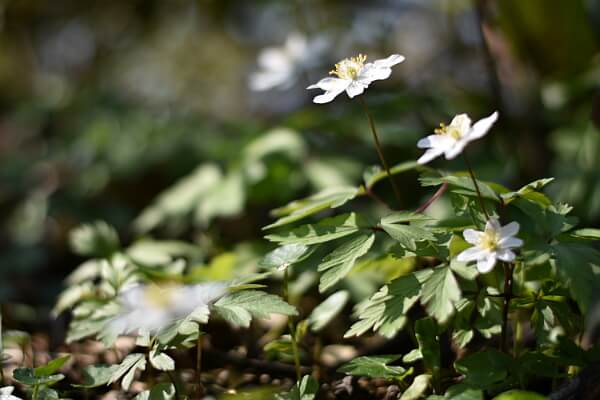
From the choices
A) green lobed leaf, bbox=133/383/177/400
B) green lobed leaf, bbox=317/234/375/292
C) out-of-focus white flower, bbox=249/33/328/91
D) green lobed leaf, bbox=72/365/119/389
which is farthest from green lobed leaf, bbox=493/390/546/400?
out-of-focus white flower, bbox=249/33/328/91

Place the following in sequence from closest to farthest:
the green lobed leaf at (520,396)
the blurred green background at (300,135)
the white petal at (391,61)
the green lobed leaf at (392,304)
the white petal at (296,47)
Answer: the green lobed leaf at (520,396) → the green lobed leaf at (392,304) → the white petal at (391,61) → the blurred green background at (300,135) → the white petal at (296,47)

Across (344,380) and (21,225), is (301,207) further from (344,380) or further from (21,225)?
(21,225)

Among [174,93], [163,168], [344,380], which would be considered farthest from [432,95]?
[174,93]

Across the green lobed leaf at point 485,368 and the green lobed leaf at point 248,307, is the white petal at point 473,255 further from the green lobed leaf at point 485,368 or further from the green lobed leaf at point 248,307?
the green lobed leaf at point 248,307

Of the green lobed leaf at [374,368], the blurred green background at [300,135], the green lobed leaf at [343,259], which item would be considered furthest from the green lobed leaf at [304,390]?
the blurred green background at [300,135]

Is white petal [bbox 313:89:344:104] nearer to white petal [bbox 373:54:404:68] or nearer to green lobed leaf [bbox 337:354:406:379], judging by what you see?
white petal [bbox 373:54:404:68]

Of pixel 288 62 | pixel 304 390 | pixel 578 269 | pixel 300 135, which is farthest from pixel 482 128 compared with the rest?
pixel 288 62
